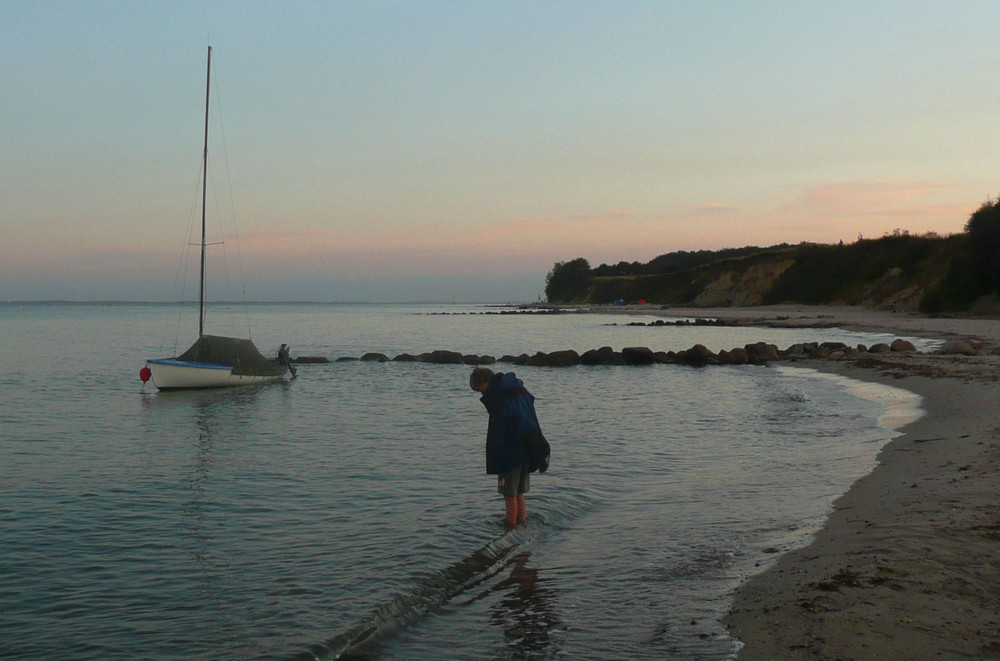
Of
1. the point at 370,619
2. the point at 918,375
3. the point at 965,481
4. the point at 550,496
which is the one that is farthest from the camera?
the point at 918,375

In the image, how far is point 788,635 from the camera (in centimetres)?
556

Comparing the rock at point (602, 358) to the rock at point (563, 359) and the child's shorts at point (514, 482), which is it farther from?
the child's shorts at point (514, 482)

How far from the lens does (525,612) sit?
22.4 ft

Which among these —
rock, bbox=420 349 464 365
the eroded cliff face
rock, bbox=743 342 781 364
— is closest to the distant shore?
rock, bbox=743 342 781 364

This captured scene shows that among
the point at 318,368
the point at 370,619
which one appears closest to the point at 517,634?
the point at 370,619

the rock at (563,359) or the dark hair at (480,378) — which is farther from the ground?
the dark hair at (480,378)

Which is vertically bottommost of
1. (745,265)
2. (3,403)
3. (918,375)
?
(3,403)

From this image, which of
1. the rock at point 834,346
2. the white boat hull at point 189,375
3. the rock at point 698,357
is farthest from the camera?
the rock at point 834,346

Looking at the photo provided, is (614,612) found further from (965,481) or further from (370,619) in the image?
(965,481)

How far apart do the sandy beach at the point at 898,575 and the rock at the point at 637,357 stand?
25170 millimetres

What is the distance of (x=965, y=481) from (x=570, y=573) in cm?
550

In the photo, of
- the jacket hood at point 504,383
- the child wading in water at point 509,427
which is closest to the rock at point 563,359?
the child wading in water at point 509,427

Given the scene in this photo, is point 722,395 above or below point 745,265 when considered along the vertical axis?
below

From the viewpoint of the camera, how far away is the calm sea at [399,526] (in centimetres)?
645
